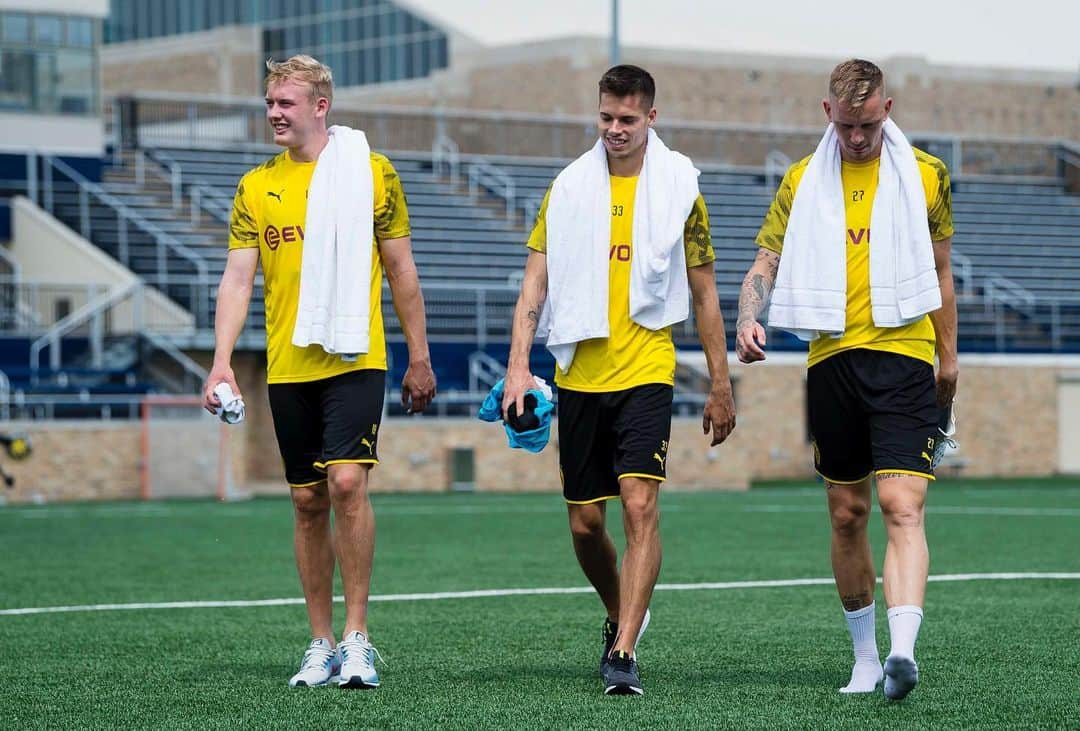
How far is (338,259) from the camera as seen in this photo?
672 centimetres

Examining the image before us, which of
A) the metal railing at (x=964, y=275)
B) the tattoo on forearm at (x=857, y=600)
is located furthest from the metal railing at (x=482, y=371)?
the tattoo on forearm at (x=857, y=600)

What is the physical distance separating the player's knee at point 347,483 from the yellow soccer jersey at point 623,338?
31.5 inches

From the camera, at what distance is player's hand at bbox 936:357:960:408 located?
21.4 feet

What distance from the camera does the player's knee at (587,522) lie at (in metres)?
6.75

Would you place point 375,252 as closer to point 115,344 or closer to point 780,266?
point 780,266

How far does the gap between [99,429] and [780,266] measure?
18.6 meters

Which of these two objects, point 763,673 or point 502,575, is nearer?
point 763,673

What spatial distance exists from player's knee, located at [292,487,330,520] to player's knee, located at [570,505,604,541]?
0.92 metres

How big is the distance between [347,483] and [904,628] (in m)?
2.03

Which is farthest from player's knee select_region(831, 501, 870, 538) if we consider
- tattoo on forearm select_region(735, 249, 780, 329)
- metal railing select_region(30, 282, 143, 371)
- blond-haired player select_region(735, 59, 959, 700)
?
metal railing select_region(30, 282, 143, 371)

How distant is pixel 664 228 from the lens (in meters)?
6.67

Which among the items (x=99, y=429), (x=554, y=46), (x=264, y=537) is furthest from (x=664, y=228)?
(x=554, y=46)

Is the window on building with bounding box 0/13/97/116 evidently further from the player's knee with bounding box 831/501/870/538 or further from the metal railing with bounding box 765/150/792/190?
the player's knee with bounding box 831/501/870/538

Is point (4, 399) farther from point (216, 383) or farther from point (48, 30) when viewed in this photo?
point (216, 383)
